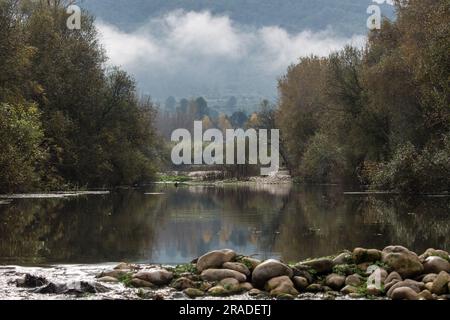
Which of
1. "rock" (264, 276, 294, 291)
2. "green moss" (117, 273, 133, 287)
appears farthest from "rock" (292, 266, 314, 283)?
"green moss" (117, 273, 133, 287)

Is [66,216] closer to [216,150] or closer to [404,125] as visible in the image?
[404,125]

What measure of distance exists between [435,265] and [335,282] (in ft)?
7.08

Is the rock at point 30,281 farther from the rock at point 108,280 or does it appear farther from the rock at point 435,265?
the rock at point 435,265

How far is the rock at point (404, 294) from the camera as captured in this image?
38.5 ft

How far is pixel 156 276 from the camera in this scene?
1348cm

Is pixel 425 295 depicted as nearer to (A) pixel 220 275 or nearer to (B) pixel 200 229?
(A) pixel 220 275

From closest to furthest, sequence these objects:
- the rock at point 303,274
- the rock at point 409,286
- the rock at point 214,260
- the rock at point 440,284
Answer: the rock at point 440,284 → the rock at point 409,286 → the rock at point 303,274 → the rock at point 214,260

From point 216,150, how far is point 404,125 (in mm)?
61310

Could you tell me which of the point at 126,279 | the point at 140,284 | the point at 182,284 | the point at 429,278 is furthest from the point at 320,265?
the point at 126,279

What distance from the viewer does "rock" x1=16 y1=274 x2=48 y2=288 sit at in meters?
12.9

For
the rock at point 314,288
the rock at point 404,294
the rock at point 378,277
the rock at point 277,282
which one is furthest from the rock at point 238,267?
the rock at point 404,294

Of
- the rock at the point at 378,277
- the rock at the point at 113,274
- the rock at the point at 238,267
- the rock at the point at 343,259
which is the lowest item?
the rock at the point at 113,274

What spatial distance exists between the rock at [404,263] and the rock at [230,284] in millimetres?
3286
